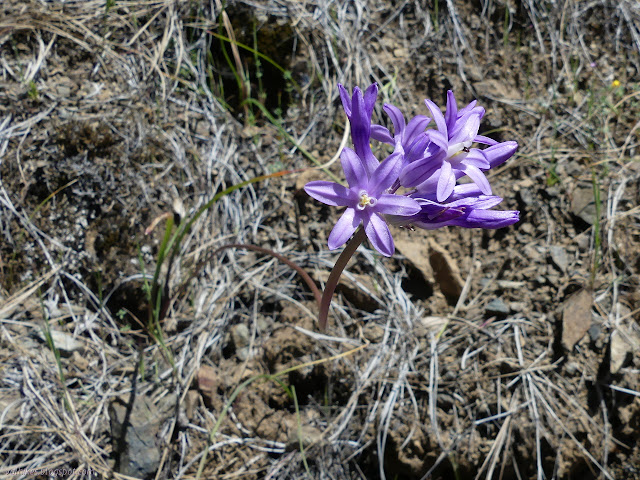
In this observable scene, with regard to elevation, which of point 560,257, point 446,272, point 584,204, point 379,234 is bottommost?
point 446,272

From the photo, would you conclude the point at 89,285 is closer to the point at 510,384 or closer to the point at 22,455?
the point at 22,455

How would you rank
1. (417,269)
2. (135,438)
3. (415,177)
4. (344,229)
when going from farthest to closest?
(417,269) < (135,438) < (415,177) < (344,229)

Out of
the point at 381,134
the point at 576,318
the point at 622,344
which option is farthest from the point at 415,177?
the point at 622,344

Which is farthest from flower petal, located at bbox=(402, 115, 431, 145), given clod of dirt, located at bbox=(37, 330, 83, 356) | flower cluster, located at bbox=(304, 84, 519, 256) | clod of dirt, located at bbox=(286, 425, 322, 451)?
clod of dirt, located at bbox=(37, 330, 83, 356)

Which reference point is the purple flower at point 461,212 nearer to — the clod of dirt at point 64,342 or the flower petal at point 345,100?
the flower petal at point 345,100

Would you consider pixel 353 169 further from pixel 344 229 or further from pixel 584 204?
pixel 584 204

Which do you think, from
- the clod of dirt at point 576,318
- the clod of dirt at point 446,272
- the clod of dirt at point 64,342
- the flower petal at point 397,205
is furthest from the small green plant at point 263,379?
the flower petal at point 397,205

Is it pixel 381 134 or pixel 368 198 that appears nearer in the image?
pixel 368 198

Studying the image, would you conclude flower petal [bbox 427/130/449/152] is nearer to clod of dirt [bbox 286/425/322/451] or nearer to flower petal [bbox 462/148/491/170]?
flower petal [bbox 462/148/491/170]
